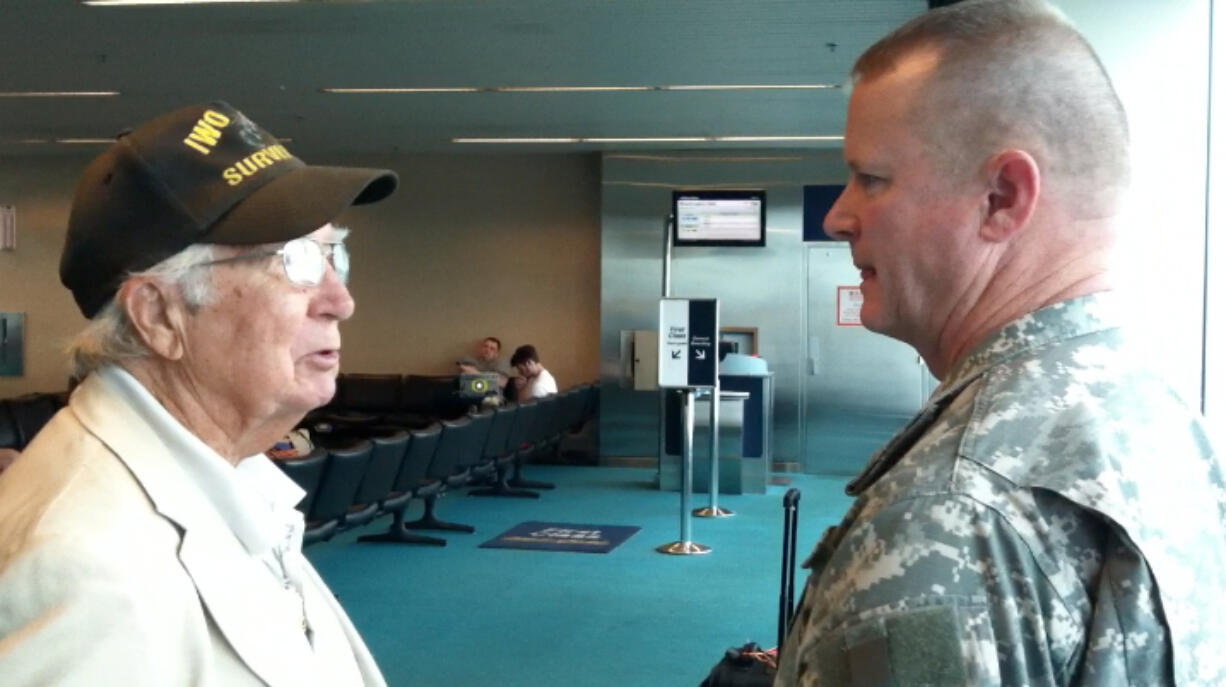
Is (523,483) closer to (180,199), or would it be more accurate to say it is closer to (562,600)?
(562,600)

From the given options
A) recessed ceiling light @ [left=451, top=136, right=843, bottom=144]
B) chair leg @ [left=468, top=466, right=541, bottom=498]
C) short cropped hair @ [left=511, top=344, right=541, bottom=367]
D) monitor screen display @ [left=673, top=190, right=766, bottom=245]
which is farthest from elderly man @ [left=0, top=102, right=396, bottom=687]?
monitor screen display @ [left=673, top=190, right=766, bottom=245]

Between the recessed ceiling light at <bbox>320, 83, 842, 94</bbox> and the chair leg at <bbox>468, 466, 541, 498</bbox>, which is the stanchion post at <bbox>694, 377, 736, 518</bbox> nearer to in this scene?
the chair leg at <bbox>468, 466, 541, 498</bbox>

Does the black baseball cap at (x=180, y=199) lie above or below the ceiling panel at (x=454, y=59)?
below

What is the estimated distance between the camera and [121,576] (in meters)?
1.08

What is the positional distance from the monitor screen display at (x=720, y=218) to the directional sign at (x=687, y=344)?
14.3 ft

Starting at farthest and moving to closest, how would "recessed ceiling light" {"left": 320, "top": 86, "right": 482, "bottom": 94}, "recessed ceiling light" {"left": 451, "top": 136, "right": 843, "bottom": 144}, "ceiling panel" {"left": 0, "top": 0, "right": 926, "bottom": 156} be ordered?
"recessed ceiling light" {"left": 451, "top": 136, "right": 843, "bottom": 144}, "recessed ceiling light" {"left": 320, "top": 86, "right": 482, "bottom": 94}, "ceiling panel" {"left": 0, "top": 0, "right": 926, "bottom": 156}

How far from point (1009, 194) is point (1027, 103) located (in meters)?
0.08

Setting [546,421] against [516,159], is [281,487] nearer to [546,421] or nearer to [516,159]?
[546,421]

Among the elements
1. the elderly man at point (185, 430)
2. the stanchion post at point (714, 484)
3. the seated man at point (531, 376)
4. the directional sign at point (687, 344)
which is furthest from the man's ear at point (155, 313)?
the seated man at point (531, 376)

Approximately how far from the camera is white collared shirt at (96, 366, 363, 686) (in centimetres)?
128

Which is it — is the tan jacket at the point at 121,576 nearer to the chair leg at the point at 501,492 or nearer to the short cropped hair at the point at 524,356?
the chair leg at the point at 501,492

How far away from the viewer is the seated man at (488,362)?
46.2 ft

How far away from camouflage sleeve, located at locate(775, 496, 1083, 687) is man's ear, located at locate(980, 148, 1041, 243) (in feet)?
0.89

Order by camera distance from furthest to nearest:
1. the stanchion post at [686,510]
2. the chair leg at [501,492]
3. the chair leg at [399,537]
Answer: the chair leg at [501,492], the chair leg at [399,537], the stanchion post at [686,510]
